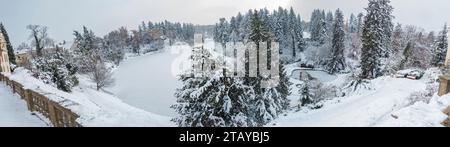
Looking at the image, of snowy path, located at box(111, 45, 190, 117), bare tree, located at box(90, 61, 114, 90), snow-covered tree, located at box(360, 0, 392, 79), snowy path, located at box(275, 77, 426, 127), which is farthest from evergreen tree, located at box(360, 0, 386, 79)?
bare tree, located at box(90, 61, 114, 90)

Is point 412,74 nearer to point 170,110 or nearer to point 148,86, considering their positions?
point 170,110

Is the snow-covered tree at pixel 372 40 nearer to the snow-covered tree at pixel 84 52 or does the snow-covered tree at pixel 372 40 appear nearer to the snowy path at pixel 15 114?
the snowy path at pixel 15 114

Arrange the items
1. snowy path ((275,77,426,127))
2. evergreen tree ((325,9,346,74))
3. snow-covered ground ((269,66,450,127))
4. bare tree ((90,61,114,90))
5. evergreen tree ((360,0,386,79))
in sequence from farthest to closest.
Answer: evergreen tree ((325,9,346,74)) < bare tree ((90,61,114,90)) < evergreen tree ((360,0,386,79)) < snowy path ((275,77,426,127)) < snow-covered ground ((269,66,450,127))

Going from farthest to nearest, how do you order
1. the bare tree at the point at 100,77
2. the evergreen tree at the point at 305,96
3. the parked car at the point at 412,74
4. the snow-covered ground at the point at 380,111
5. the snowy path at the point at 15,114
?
the bare tree at the point at 100,77 → the evergreen tree at the point at 305,96 → the parked car at the point at 412,74 → the snowy path at the point at 15,114 → the snow-covered ground at the point at 380,111

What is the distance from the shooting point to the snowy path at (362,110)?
1211 cm

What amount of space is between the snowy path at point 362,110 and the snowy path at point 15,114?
9.57 metres

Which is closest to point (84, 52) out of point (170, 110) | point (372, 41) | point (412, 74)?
point (170, 110)

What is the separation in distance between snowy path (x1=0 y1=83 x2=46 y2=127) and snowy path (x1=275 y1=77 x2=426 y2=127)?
9.57 meters

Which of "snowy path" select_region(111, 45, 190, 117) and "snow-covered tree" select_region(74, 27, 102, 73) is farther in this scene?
"snow-covered tree" select_region(74, 27, 102, 73)

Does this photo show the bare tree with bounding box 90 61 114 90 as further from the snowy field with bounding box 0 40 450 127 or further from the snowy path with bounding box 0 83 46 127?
the snowy path with bounding box 0 83 46 127

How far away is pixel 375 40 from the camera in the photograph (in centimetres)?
2619

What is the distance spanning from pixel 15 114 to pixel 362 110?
12.9 meters

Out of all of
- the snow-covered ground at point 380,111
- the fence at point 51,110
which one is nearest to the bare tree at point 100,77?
the snow-covered ground at point 380,111

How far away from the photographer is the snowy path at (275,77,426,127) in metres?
A: 12.1
